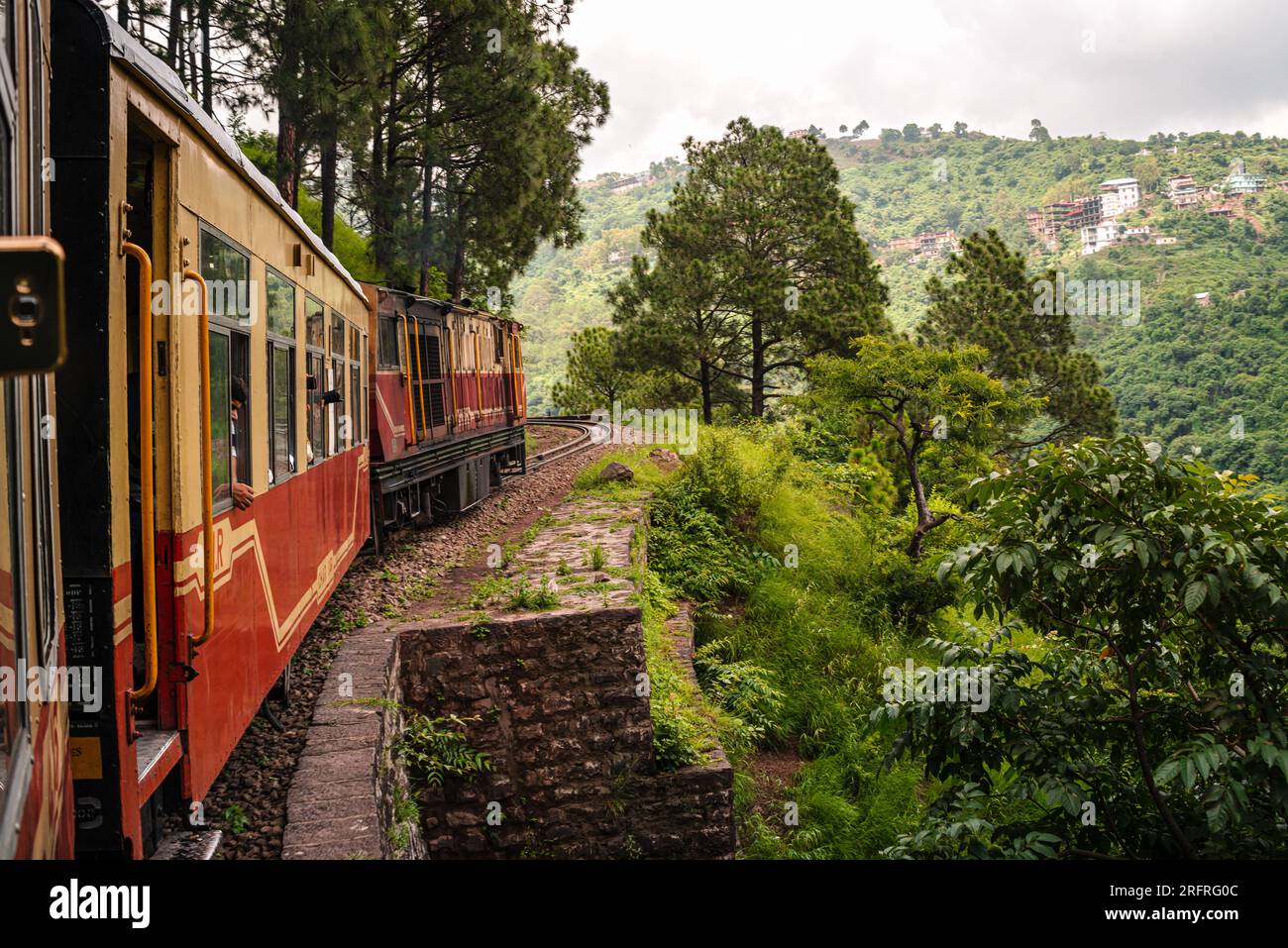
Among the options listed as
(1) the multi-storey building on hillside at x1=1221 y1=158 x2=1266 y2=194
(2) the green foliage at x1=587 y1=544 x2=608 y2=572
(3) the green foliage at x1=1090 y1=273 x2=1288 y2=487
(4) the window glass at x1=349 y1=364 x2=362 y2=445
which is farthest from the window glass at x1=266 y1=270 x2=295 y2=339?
(1) the multi-storey building on hillside at x1=1221 y1=158 x2=1266 y2=194

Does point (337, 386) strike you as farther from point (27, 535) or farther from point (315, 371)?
point (27, 535)

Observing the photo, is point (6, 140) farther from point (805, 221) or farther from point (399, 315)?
point (805, 221)

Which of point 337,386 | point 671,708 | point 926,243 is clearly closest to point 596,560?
point 671,708

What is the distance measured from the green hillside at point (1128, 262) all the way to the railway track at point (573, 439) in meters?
5.60

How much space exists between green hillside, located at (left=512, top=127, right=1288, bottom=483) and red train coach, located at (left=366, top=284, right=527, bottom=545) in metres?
17.2

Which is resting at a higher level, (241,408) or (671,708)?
(241,408)

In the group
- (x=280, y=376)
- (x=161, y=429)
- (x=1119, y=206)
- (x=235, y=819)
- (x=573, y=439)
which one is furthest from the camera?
(x=1119, y=206)

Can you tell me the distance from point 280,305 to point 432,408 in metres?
7.65

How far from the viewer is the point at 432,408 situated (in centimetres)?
1272

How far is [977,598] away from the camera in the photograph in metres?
4.50

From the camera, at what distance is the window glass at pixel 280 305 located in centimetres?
484

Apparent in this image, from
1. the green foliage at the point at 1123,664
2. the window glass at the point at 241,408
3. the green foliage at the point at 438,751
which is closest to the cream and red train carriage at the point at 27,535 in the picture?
the window glass at the point at 241,408
